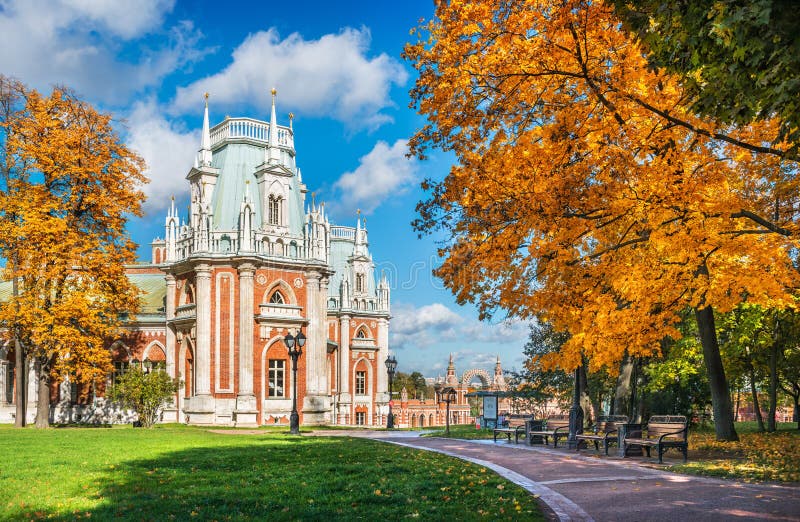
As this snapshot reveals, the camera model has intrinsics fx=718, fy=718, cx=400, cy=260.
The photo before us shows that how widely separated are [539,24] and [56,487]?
10098 millimetres

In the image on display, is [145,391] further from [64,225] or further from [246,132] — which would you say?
[246,132]

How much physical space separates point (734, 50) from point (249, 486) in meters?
8.70

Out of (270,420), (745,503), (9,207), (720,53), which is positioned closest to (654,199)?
(745,503)

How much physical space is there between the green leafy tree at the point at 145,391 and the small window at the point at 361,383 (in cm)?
2389

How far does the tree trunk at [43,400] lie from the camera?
30266mm

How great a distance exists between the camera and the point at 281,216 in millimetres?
42312

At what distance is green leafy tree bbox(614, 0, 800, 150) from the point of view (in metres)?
5.45

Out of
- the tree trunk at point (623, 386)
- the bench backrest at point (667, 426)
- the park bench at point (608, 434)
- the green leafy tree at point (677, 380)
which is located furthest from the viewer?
the green leafy tree at point (677, 380)

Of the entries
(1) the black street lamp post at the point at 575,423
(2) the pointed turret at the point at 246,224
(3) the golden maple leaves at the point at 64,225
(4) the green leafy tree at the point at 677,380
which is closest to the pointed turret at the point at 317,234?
(2) the pointed turret at the point at 246,224

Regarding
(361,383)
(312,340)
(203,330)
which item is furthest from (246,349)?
(361,383)

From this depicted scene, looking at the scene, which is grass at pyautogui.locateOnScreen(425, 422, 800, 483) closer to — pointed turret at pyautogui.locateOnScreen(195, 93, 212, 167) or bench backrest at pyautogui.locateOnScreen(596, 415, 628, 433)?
bench backrest at pyautogui.locateOnScreen(596, 415, 628, 433)

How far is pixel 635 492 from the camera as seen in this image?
34.4 feet

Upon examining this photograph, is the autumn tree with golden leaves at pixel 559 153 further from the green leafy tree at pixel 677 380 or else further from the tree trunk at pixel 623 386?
the green leafy tree at pixel 677 380

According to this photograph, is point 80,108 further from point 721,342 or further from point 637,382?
point 721,342
